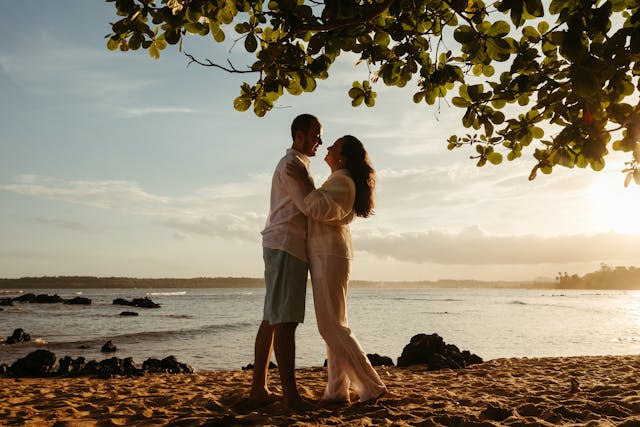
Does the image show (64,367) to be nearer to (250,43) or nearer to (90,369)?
(90,369)

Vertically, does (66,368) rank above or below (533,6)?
below

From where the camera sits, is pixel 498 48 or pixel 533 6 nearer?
pixel 533 6

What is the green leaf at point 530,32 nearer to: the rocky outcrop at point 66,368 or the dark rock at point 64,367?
the rocky outcrop at point 66,368

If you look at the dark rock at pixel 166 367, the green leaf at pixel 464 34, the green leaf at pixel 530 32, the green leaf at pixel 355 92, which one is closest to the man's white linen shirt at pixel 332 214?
the green leaf at pixel 355 92

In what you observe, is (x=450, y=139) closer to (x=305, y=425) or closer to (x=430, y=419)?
(x=430, y=419)

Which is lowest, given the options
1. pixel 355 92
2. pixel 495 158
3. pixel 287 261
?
pixel 287 261

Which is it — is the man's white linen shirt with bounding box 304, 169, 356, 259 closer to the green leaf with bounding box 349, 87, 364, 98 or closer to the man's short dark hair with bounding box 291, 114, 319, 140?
the man's short dark hair with bounding box 291, 114, 319, 140

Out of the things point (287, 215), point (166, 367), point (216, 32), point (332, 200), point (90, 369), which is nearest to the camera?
point (216, 32)

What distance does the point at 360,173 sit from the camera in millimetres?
4059

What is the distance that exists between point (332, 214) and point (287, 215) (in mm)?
380

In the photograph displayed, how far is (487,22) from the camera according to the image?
138 inches

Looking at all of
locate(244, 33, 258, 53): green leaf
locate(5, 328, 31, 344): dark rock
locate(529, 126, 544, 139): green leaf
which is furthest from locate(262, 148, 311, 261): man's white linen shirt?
locate(5, 328, 31, 344): dark rock

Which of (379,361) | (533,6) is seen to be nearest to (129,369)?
(379,361)

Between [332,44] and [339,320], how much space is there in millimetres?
2202
